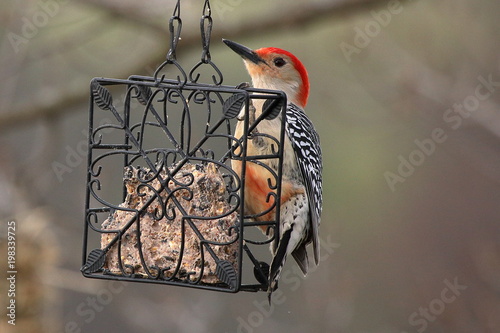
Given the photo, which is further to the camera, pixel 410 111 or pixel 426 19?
pixel 426 19

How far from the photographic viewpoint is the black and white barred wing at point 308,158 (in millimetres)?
5582

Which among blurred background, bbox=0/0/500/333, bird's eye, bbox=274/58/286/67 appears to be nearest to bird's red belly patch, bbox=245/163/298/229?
bird's eye, bbox=274/58/286/67

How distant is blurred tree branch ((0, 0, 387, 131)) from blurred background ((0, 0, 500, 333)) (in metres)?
0.01

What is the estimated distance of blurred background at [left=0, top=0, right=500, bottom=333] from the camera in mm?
7023

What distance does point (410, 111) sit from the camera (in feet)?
24.8

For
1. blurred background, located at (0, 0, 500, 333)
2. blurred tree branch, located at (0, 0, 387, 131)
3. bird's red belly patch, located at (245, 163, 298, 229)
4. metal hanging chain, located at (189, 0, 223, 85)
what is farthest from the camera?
blurred background, located at (0, 0, 500, 333)

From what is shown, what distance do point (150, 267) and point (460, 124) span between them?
4651 mm

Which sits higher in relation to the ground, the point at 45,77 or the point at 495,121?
the point at 45,77

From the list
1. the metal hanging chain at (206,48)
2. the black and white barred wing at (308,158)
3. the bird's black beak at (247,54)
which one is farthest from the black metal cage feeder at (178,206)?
the bird's black beak at (247,54)

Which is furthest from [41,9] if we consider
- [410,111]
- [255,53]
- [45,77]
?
[410,111]

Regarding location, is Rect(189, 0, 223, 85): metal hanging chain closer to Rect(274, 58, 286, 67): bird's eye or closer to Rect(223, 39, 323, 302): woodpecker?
Rect(223, 39, 323, 302): woodpecker

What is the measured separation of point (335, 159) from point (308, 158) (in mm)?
4135

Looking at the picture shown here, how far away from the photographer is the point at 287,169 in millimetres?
5660

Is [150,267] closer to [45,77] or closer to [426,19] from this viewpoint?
[45,77]
